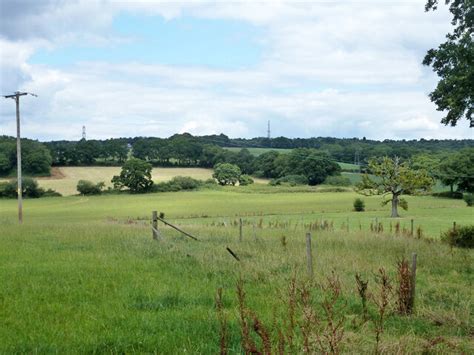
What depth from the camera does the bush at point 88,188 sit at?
321 ft

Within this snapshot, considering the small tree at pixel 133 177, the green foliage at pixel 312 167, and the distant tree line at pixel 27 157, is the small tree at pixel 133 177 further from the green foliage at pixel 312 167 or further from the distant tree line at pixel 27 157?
the green foliage at pixel 312 167

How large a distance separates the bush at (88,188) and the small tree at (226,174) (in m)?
30.9

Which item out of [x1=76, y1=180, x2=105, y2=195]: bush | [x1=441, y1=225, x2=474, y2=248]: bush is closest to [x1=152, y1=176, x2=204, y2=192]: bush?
[x1=76, y1=180, x2=105, y2=195]: bush

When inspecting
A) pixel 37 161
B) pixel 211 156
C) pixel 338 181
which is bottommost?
pixel 338 181

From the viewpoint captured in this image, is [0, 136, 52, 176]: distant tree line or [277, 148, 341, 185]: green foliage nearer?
[0, 136, 52, 176]: distant tree line

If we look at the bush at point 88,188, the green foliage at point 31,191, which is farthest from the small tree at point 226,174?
the green foliage at point 31,191

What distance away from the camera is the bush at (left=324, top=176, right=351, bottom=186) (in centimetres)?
12294

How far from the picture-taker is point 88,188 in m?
98.3

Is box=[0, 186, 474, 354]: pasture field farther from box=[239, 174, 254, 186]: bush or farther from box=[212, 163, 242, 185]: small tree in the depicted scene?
box=[239, 174, 254, 186]: bush

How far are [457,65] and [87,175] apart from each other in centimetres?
9837

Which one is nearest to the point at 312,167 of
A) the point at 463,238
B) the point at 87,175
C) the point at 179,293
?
the point at 87,175

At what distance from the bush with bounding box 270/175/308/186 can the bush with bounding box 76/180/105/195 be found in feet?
137

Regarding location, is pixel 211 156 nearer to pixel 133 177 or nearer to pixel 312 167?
→ pixel 312 167

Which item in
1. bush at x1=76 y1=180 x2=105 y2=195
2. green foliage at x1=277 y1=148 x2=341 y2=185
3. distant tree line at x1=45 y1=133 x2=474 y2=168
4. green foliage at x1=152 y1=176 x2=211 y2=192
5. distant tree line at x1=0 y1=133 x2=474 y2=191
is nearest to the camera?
Answer: distant tree line at x1=0 y1=133 x2=474 y2=191
